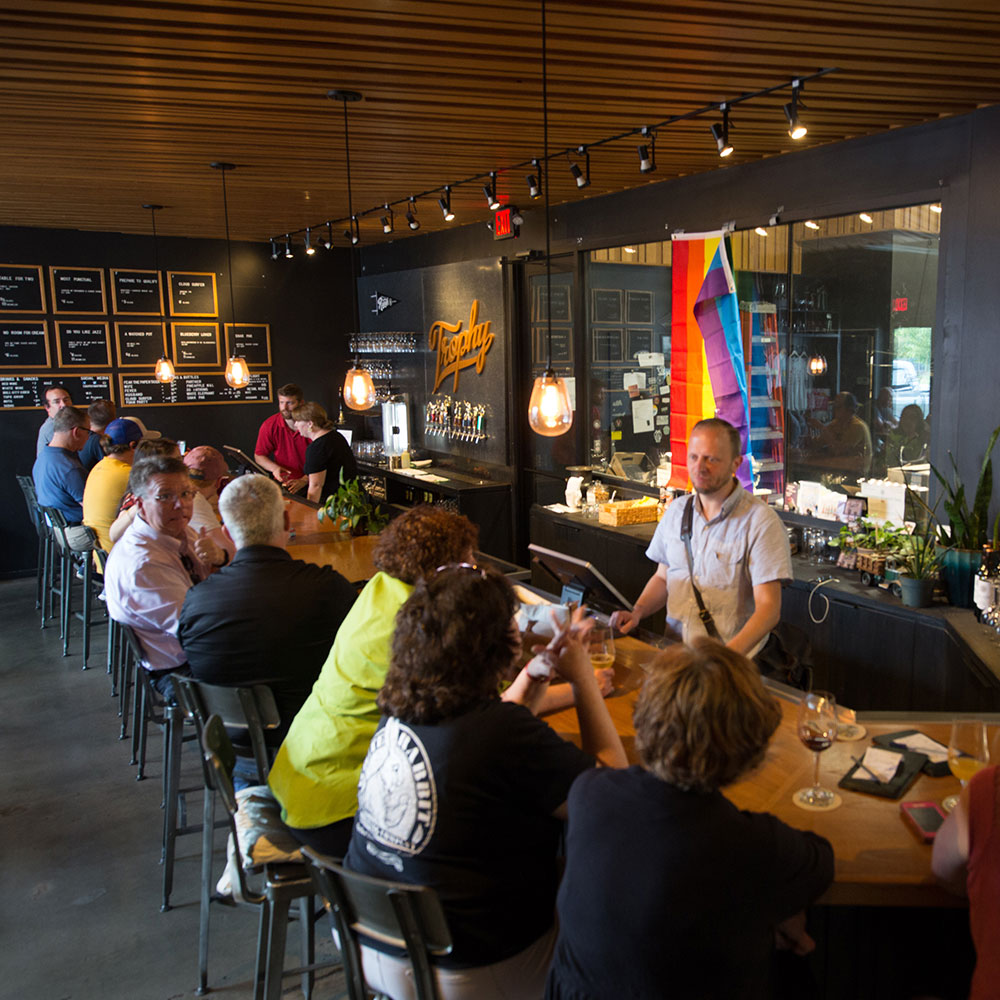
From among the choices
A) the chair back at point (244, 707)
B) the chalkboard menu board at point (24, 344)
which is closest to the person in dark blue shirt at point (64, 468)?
the chalkboard menu board at point (24, 344)

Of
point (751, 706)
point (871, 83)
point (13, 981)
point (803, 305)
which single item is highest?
point (871, 83)

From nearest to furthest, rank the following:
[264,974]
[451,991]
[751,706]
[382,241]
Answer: [751,706] < [451,991] < [264,974] < [382,241]

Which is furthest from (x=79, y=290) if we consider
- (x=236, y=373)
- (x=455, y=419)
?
(x=455, y=419)

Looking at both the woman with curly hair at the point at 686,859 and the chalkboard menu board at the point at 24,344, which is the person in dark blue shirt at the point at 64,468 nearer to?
the chalkboard menu board at the point at 24,344

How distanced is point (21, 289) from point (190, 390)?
1.81m

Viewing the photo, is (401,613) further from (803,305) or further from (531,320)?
(531,320)

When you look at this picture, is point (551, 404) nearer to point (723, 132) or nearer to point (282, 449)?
point (723, 132)

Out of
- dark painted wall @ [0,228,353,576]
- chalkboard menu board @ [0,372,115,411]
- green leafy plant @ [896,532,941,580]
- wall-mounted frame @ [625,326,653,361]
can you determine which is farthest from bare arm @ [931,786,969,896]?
dark painted wall @ [0,228,353,576]

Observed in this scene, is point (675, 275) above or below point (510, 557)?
above

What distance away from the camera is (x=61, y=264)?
27.9 feet

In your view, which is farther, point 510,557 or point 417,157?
point 510,557

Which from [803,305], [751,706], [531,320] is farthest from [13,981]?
[531,320]

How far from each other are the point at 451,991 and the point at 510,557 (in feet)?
19.4

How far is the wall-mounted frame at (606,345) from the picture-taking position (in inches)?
261
